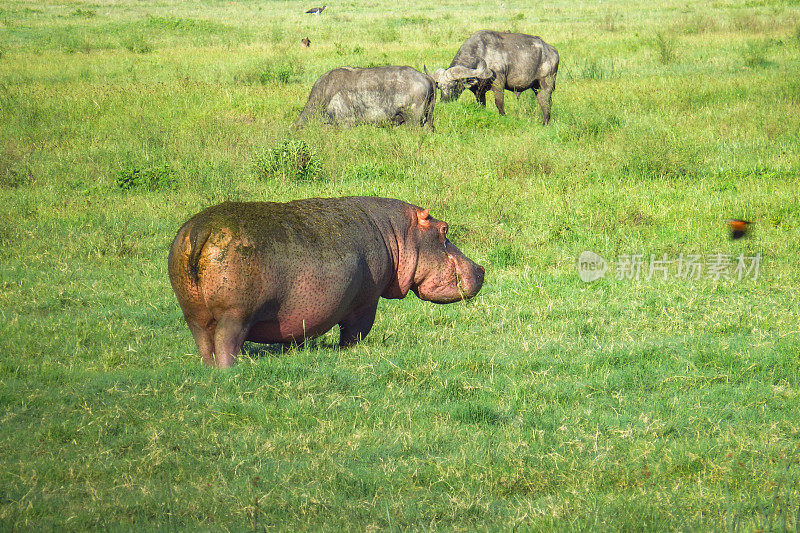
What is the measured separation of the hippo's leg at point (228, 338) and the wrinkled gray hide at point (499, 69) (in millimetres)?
12182

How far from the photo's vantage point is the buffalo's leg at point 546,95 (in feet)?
52.1

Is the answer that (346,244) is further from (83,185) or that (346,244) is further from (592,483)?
(83,185)

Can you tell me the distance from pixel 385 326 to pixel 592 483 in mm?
3012

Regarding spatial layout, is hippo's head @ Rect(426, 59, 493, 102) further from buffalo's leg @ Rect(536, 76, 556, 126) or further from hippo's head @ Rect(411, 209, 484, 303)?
hippo's head @ Rect(411, 209, 484, 303)

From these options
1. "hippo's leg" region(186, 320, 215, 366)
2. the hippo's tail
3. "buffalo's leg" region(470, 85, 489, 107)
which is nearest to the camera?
the hippo's tail

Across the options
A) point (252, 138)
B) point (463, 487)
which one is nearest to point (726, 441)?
point (463, 487)

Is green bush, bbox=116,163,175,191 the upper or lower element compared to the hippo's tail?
lower

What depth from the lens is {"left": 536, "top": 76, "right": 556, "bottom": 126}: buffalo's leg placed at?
15891 mm

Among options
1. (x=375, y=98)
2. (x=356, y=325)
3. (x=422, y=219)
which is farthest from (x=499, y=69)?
(x=356, y=325)

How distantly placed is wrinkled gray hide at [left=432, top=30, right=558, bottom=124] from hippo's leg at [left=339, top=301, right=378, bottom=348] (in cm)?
1113

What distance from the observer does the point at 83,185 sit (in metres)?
11.3

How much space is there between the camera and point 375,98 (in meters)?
14.2

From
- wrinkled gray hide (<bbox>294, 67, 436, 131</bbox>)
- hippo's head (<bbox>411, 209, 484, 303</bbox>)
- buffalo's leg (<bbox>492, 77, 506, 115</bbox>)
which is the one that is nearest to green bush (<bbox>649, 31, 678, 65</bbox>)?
buffalo's leg (<bbox>492, 77, 506, 115</bbox>)

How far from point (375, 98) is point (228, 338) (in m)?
9.78
